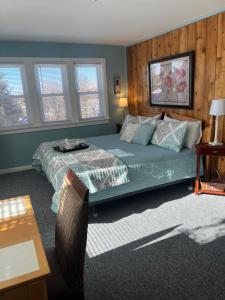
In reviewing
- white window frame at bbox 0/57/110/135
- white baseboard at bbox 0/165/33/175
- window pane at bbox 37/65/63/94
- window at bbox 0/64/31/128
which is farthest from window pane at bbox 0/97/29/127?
white baseboard at bbox 0/165/33/175

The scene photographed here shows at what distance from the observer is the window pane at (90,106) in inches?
194

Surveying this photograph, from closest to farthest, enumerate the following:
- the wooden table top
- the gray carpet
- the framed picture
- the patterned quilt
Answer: the wooden table top → the gray carpet → the patterned quilt → the framed picture

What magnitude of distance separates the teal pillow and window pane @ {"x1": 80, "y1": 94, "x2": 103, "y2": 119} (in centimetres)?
159

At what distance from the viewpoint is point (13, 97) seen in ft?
14.3

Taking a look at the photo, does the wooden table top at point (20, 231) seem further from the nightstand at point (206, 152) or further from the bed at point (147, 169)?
the nightstand at point (206, 152)

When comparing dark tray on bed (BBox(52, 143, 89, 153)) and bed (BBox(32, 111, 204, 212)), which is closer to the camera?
bed (BBox(32, 111, 204, 212))

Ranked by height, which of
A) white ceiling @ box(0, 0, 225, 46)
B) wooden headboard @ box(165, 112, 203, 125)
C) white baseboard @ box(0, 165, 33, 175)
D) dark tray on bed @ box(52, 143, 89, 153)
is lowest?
white baseboard @ box(0, 165, 33, 175)

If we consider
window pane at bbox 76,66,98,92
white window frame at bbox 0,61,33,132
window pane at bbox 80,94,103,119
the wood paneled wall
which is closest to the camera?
the wood paneled wall

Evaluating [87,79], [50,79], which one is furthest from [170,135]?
[50,79]

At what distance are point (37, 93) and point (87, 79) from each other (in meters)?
1.10

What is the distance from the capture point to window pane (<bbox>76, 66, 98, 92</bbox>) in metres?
4.80

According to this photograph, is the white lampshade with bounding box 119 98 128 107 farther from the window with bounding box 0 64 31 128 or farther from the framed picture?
the window with bounding box 0 64 31 128

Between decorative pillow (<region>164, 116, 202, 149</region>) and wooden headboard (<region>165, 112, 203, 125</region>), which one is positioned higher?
wooden headboard (<region>165, 112, 203, 125</region>)

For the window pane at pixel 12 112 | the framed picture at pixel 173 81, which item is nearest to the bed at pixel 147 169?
the framed picture at pixel 173 81
